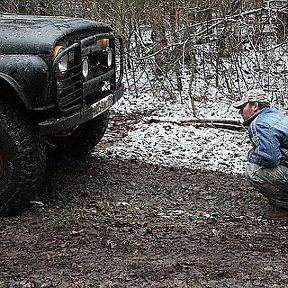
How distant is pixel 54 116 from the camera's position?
4902 millimetres

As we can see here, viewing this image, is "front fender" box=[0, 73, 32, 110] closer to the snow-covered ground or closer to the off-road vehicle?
the off-road vehicle

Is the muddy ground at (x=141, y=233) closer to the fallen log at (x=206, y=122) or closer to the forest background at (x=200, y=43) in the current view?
the fallen log at (x=206, y=122)

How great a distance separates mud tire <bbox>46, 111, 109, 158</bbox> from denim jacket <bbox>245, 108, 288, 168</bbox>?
2.04 metres

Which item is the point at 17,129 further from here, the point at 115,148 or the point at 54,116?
the point at 115,148

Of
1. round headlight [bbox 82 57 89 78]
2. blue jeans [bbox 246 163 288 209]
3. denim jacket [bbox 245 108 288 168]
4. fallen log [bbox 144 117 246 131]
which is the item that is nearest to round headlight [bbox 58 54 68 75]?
round headlight [bbox 82 57 89 78]

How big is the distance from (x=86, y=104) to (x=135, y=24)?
4872 mm

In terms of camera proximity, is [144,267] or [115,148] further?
[115,148]

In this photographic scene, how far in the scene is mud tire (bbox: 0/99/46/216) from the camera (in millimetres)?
4742

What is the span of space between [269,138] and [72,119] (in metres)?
1.54

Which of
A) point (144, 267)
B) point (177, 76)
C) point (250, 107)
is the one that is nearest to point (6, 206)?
point (144, 267)

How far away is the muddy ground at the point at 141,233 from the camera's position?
3.77 meters

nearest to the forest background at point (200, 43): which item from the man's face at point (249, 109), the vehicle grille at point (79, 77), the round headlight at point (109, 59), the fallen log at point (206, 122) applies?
the fallen log at point (206, 122)

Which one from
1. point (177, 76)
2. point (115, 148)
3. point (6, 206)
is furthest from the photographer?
point (177, 76)

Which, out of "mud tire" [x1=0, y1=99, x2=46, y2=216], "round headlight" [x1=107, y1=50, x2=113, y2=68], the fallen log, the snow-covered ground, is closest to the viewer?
"mud tire" [x1=0, y1=99, x2=46, y2=216]
